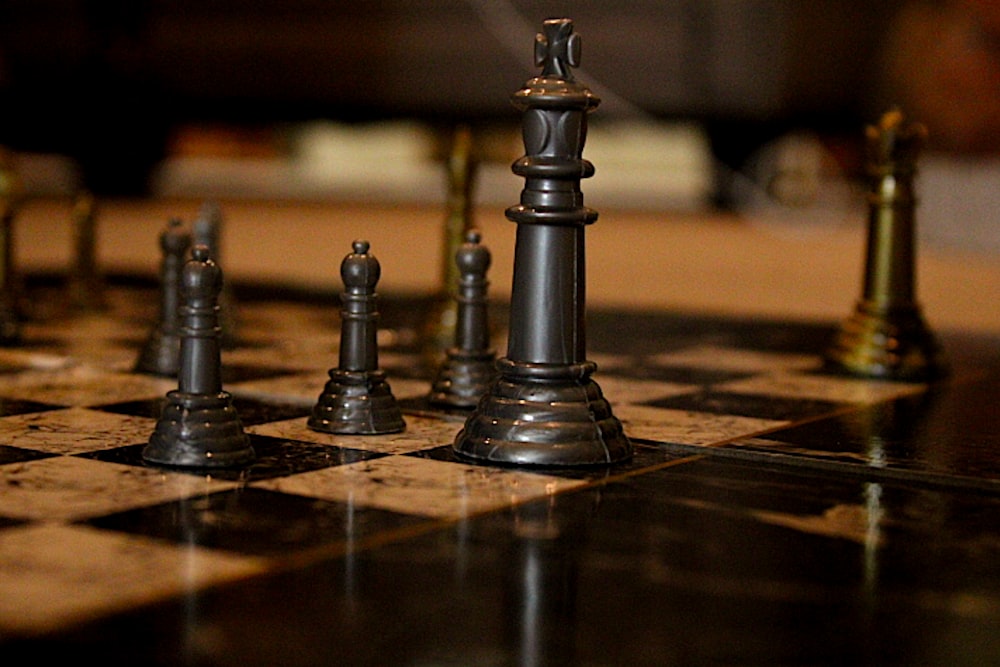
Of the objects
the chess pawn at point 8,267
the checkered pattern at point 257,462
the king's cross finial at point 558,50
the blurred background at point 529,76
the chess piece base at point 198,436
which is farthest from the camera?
the blurred background at point 529,76

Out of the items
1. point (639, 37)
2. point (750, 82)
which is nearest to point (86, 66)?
point (639, 37)

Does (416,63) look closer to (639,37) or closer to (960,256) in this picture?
(639,37)

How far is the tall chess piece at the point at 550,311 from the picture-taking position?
54.9 inches

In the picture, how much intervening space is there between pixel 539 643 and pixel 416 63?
4.95m

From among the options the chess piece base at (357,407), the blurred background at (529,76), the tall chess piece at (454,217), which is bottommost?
the chess piece base at (357,407)

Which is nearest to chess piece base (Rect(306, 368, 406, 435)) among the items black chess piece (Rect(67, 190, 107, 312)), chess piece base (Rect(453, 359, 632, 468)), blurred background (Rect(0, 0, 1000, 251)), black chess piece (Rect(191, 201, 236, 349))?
chess piece base (Rect(453, 359, 632, 468))

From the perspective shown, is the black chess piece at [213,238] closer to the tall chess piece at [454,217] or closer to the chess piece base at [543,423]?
the tall chess piece at [454,217]

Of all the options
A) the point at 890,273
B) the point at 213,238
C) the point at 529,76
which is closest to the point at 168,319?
the point at 213,238

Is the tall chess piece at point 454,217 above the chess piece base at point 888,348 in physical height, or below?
above

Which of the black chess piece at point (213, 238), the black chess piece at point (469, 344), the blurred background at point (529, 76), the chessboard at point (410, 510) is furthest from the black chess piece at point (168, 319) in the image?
the blurred background at point (529, 76)

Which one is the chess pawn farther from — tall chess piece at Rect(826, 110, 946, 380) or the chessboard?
tall chess piece at Rect(826, 110, 946, 380)

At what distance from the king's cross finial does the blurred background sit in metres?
3.84

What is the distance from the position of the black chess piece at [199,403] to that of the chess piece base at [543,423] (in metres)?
0.22

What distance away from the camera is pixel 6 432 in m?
1.49
